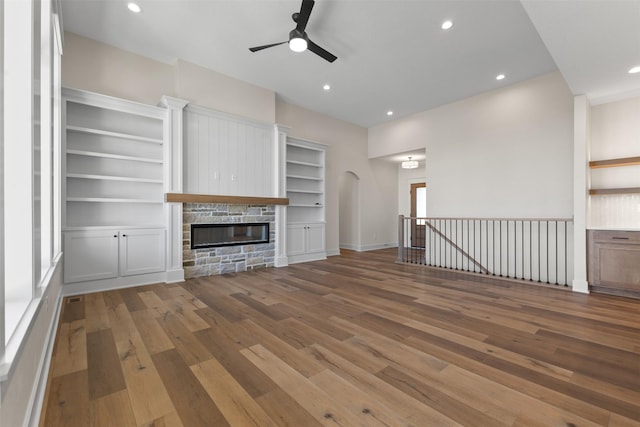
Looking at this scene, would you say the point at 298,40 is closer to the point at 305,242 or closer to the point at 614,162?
the point at 305,242

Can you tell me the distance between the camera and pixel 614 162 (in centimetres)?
378

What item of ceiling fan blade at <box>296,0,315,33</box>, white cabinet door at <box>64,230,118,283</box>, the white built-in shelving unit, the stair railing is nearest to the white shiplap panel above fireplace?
the white built-in shelving unit

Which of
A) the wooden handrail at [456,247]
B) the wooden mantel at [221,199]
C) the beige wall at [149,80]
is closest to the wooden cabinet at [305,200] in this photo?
the wooden mantel at [221,199]

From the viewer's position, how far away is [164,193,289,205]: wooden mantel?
414 centimetres

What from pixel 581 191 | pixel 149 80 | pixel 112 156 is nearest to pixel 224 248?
pixel 112 156

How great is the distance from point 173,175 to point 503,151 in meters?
5.90

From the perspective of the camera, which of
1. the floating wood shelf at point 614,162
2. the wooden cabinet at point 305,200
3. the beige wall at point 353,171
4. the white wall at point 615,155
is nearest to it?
the floating wood shelf at point 614,162

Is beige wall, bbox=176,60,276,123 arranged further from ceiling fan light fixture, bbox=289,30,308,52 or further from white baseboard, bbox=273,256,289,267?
white baseboard, bbox=273,256,289,267

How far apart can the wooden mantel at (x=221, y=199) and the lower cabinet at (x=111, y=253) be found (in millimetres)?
547

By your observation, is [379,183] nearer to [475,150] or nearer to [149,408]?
[475,150]

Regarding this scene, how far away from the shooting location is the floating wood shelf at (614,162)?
12.1ft

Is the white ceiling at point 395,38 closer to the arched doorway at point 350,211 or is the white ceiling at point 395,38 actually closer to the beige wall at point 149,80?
the beige wall at point 149,80

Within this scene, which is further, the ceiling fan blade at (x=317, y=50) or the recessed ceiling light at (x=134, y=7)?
the ceiling fan blade at (x=317, y=50)

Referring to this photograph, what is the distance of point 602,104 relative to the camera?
4.04 metres
